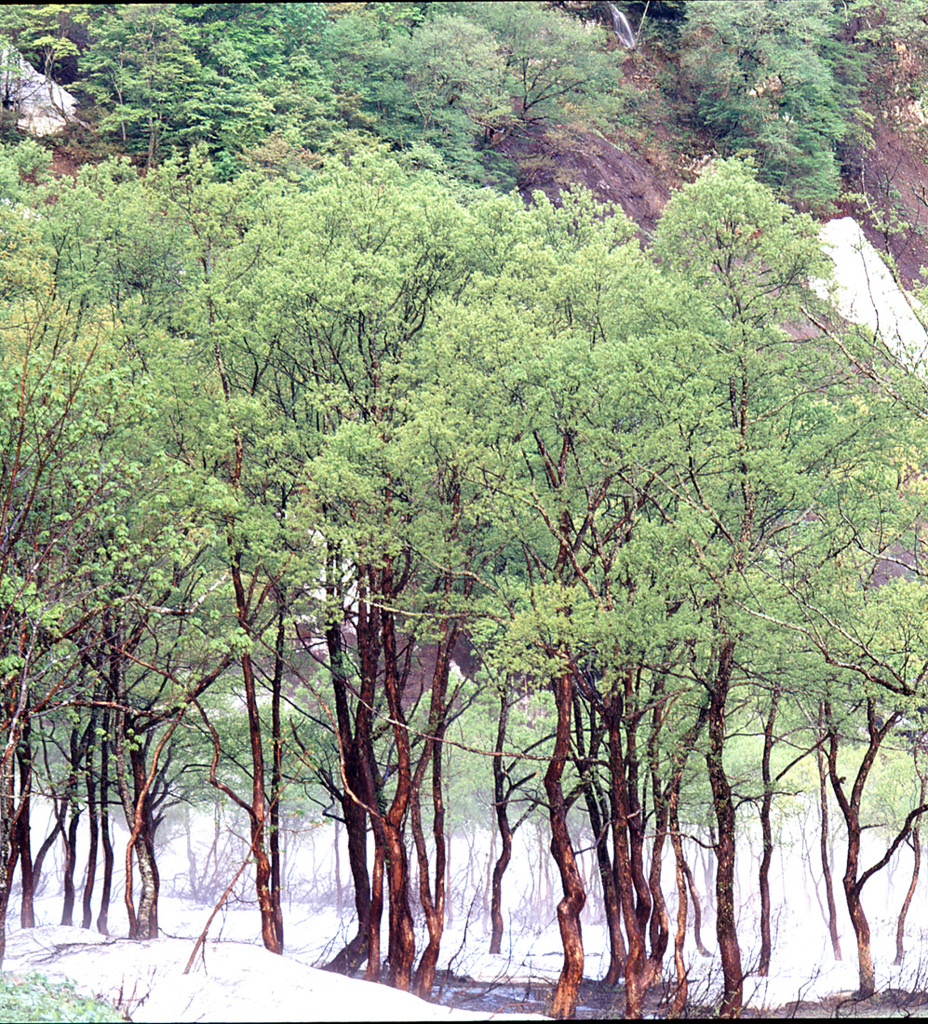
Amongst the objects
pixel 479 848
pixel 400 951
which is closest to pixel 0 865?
pixel 400 951

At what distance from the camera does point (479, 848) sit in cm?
6438

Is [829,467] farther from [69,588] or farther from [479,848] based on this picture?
[479,848]

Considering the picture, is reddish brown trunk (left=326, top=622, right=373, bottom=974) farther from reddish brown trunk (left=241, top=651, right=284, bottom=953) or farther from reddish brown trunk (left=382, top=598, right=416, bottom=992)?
reddish brown trunk (left=241, top=651, right=284, bottom=953)

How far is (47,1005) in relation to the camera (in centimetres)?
1209

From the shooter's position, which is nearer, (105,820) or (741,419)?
(741,419)

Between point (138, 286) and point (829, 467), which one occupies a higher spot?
point (138, 286)

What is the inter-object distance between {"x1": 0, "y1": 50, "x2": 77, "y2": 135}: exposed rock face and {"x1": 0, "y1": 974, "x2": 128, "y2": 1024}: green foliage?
3855cm

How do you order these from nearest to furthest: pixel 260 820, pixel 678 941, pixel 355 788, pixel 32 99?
pixel 678 941 < pixel 260 820 < pixel 355 788 < pixel 32 99

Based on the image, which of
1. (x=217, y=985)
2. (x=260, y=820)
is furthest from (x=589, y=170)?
(x=217, y=985)

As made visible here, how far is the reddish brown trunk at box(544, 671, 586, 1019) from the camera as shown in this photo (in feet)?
64.0

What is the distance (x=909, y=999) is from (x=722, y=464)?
13.2m

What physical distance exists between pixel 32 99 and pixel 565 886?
3993 centimetres

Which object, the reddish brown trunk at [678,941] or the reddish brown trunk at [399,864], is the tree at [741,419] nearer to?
the reddish brown trunk at [678,941]

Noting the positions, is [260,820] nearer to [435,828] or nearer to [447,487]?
[435,828]
